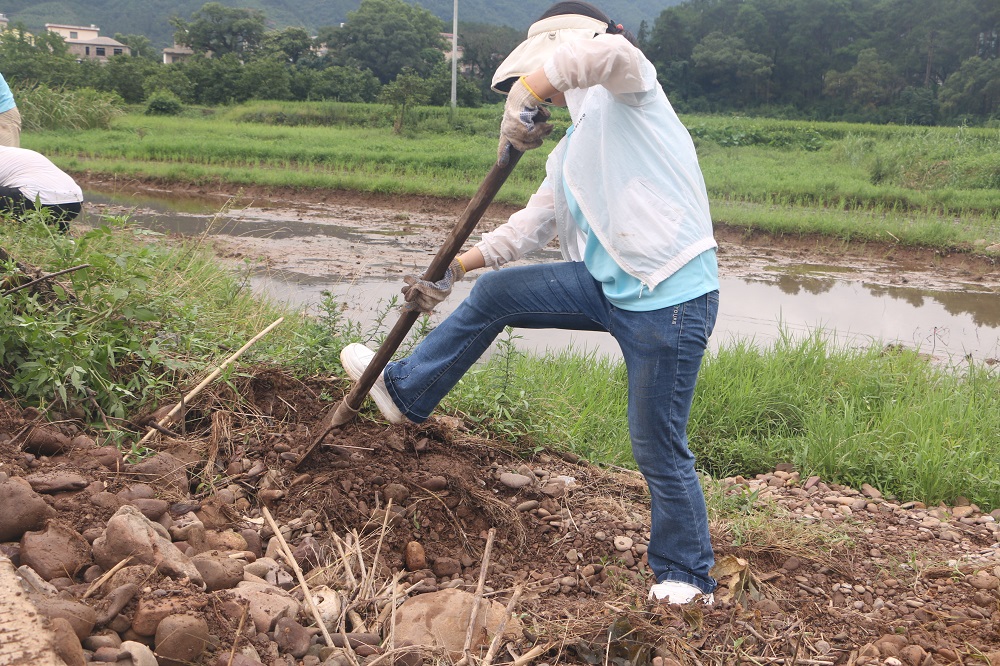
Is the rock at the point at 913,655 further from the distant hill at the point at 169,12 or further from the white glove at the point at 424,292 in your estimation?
the distant hill at the point at 169,12

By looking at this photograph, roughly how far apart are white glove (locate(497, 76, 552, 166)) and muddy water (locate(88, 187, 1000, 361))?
10.6ft

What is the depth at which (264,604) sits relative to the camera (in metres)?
1.98

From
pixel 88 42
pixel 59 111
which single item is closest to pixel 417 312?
pixel 59 111

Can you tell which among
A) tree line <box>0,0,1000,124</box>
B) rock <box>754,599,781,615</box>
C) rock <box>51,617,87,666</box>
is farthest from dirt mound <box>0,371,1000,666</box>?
tree line <box>0,0,1000,124</box>

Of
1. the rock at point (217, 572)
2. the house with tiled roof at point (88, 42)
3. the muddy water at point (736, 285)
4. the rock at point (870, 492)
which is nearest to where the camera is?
the rock at point (217, 572)

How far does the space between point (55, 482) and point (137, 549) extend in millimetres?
494

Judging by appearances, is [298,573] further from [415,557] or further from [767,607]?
[767,607]

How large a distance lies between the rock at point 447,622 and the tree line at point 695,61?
19.6 meters

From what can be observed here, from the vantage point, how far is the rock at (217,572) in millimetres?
2043

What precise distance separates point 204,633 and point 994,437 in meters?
3.72

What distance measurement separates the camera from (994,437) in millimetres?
3998

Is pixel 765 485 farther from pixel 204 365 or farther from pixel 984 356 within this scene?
pixel 984 356

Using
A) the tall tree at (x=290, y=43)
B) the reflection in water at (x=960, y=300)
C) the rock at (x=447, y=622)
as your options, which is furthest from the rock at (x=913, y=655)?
the tall tree at (x=290, y=43)

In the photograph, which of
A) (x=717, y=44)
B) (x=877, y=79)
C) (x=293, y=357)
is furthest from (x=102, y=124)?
(x=877, y=79)
